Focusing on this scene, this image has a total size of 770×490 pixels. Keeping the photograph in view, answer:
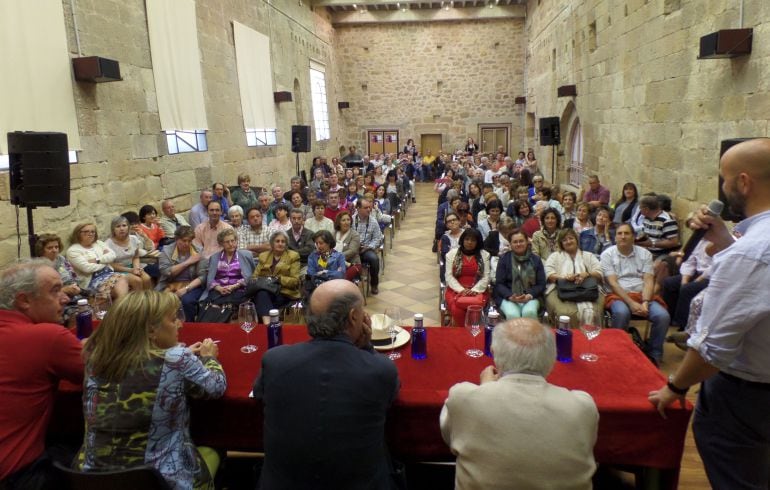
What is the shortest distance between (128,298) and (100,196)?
4812 mm

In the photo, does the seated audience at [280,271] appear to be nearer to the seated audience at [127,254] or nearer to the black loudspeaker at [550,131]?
the seated audience at [127,254]

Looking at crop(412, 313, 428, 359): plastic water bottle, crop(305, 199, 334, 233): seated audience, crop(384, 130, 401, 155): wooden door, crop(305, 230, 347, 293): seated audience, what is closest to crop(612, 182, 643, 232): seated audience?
crop(305, 199, 334, 233): seated audience

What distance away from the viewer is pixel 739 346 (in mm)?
1626

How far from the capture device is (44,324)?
2104 mm

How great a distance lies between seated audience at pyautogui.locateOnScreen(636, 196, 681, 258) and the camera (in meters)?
5.42

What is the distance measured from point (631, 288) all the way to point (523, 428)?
327 centimetres

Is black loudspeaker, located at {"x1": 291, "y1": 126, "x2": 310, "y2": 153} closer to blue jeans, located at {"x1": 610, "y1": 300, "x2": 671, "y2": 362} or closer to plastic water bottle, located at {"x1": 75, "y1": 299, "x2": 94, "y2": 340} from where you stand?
blue jeans, located at {"x1": 610, "y1": 300, "x2": 671, "y2": 362}

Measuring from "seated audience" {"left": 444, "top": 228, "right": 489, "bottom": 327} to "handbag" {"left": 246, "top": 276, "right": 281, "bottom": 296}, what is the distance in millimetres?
1543

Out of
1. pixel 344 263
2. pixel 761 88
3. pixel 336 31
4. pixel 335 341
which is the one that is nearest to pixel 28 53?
pixel 344 263

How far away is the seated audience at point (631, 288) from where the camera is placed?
13.3 ft

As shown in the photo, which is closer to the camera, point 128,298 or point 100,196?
point 128,298

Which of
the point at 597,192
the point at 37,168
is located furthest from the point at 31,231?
the point at 597,192

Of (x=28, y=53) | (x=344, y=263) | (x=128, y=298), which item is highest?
(x=28, y=53)

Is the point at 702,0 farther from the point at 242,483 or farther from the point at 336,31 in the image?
the point at 336,31
